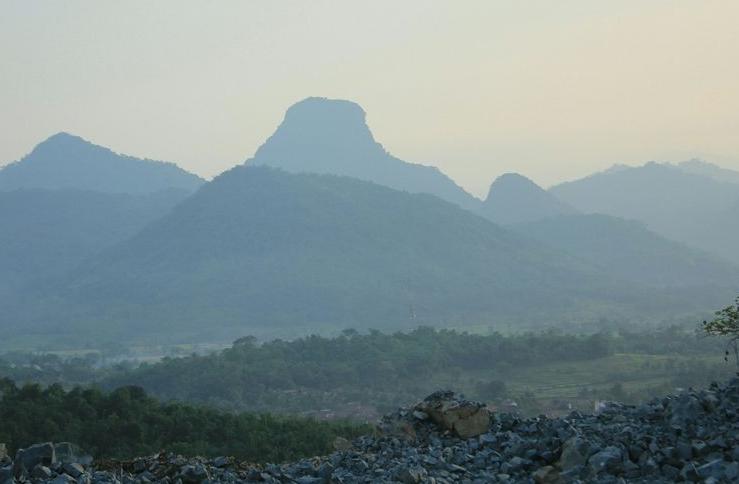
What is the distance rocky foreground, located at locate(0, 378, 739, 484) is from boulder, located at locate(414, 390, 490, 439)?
0.19 meters

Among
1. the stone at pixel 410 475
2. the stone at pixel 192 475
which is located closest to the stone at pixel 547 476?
the stone at pixel 410 475

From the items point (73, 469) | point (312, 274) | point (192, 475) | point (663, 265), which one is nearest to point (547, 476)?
point (192, 475)

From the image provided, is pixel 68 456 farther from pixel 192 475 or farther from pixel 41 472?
pixel 192 475

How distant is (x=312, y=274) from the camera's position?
165m

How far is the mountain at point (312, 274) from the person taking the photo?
145750mm

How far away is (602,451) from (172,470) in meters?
5.22

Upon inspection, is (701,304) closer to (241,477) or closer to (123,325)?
(123,325)

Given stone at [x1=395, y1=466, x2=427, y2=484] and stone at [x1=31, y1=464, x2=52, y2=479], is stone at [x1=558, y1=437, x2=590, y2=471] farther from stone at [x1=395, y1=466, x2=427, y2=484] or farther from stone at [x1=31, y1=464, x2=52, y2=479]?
stone at [x1=31, y1=464, x2=52, y2=479]

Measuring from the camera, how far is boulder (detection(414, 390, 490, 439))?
14.1 m

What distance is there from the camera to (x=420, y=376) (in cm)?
7800

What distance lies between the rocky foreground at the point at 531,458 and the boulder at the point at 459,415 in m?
0.19

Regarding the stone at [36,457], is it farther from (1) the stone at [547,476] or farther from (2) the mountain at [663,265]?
(2) the mountain at [663,265]

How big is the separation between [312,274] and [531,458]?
15501 cm

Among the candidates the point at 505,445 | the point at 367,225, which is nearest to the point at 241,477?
the point at 505,445
